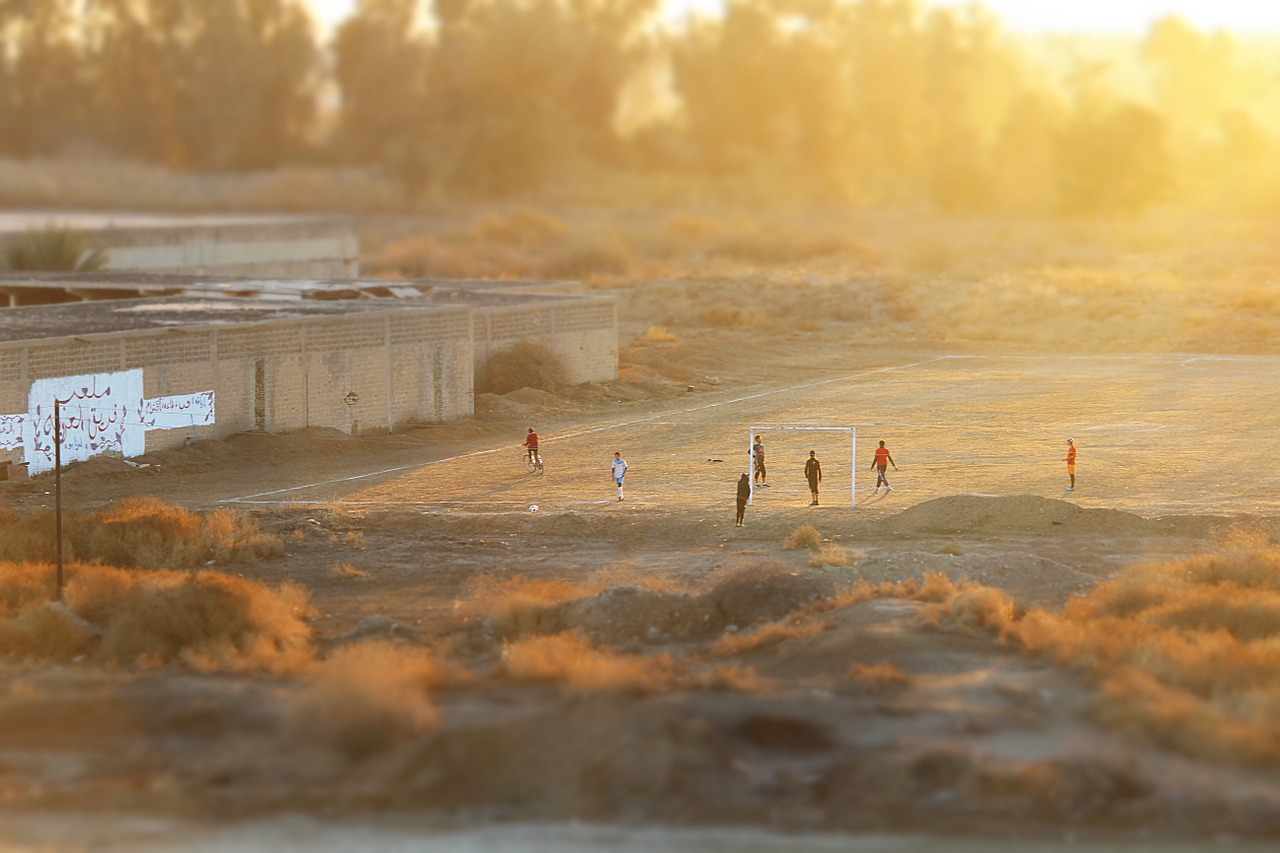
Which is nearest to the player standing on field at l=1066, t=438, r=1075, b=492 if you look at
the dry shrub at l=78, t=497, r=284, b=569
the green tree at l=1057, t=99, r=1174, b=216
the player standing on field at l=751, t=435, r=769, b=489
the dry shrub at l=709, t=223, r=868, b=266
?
the player standing on field at l=751, t=435, r=769, b=489

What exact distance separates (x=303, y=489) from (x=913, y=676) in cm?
1802

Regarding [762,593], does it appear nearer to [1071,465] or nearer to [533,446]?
[1071,465]

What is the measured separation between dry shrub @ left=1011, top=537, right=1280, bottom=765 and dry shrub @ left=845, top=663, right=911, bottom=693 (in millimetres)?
2344

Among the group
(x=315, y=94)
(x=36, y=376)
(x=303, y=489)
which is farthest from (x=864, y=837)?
(x=315, y=94)

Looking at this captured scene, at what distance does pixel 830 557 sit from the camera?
3064cm

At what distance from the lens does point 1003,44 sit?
159500 millimetres

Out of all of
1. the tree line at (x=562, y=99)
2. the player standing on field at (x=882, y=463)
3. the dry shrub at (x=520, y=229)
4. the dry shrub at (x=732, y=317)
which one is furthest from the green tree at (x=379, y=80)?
the player standing on field at (x=882, y=463)

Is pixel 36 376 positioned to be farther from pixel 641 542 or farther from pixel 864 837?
pixel 864 837

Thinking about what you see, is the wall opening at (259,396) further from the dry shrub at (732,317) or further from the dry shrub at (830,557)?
the dry shrub at (732,317)

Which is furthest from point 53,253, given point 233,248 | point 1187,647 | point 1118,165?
point 1118,165

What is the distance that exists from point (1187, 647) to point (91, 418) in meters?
24.8

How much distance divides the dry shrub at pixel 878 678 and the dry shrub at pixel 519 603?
4.70 m

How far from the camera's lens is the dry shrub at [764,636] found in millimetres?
26344

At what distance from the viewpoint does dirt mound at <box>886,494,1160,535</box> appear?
33.4 meters
